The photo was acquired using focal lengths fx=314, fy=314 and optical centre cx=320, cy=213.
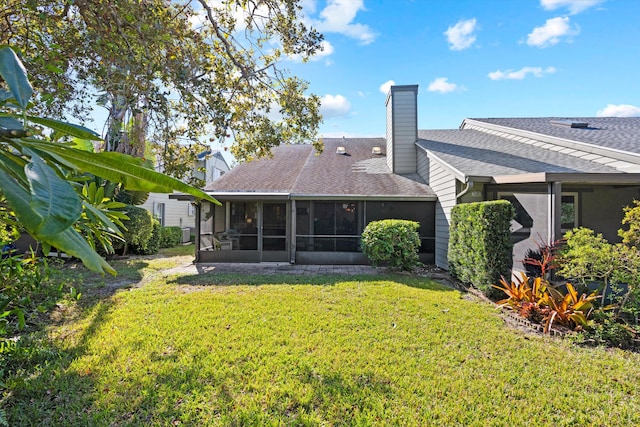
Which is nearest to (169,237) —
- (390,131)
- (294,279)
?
(294,279)

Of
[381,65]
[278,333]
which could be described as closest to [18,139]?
[278,333]

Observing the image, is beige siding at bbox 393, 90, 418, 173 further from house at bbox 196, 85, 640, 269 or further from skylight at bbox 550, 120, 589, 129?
skylight at bbox 550, 120, 589, 129

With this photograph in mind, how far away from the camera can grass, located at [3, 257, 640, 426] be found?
287 cm

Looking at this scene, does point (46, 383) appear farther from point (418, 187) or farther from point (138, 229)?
point (418, 187)

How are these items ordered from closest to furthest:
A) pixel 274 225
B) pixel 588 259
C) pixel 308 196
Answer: pixel 588 259, pixel 308 196, pixel 274 225

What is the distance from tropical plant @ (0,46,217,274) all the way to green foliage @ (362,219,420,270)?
8422 millimetres

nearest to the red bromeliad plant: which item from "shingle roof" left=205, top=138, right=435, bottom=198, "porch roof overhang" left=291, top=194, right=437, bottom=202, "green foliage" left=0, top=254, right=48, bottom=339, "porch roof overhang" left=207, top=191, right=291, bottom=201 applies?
"porch roof overhang" left=291, top=194, right=437, bottom=202

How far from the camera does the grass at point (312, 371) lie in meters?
2.87

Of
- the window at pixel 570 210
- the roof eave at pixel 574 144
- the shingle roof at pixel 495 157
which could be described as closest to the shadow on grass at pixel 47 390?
the shingle roof at pixel 495 157

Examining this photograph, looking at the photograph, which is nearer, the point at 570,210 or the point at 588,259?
the point at 588,259

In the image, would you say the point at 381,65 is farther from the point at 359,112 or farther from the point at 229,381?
the point at 229,381

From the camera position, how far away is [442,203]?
32.5 feet

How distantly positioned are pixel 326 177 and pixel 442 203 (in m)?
4.45

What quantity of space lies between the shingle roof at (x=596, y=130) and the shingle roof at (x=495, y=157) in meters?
0.69
